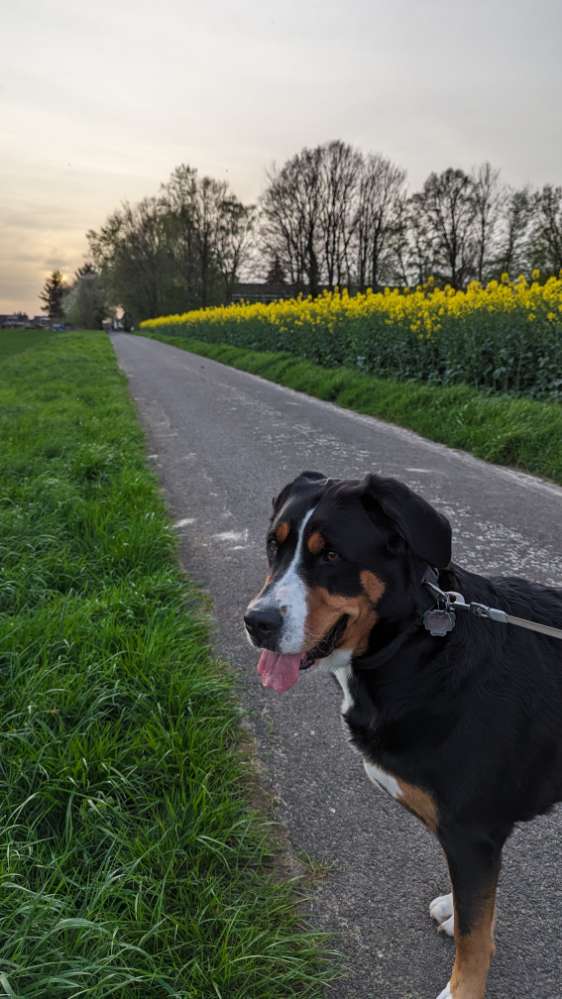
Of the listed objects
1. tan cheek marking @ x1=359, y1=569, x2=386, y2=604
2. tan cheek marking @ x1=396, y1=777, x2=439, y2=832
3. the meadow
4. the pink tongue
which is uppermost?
the meadow

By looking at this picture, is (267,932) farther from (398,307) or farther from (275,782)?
(398,307)

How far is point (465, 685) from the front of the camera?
193 centimetres

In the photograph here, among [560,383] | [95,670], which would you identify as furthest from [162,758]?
[560,383]

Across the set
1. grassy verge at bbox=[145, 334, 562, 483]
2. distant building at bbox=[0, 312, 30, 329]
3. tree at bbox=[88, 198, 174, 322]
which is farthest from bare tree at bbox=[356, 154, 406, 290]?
distant building at bbox=[0, 312, 30, 329]

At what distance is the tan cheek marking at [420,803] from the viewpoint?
186cm

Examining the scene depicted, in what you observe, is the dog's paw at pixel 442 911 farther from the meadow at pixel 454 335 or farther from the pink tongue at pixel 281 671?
the meadow at pixel 454 335

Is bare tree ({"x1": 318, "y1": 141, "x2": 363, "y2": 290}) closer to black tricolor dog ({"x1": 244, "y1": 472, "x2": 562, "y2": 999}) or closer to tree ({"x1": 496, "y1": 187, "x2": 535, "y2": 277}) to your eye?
tree ({"x1": 496, "y1": 187, "x2": 535, "y2": 277})

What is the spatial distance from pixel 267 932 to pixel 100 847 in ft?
2.03

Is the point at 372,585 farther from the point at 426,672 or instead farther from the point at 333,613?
the point at 426,672

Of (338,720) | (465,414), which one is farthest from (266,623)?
(465,414)

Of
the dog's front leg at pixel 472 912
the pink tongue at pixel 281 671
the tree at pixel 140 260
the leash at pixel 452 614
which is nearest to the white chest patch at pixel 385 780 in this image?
the dog's front leg at pixel 472 912

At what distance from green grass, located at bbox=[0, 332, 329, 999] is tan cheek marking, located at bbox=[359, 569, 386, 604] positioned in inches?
36.3

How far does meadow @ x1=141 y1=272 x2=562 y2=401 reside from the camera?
930cm

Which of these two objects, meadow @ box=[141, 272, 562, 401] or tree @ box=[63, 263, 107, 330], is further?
tree @ box=[63, 263, 107, 330]
